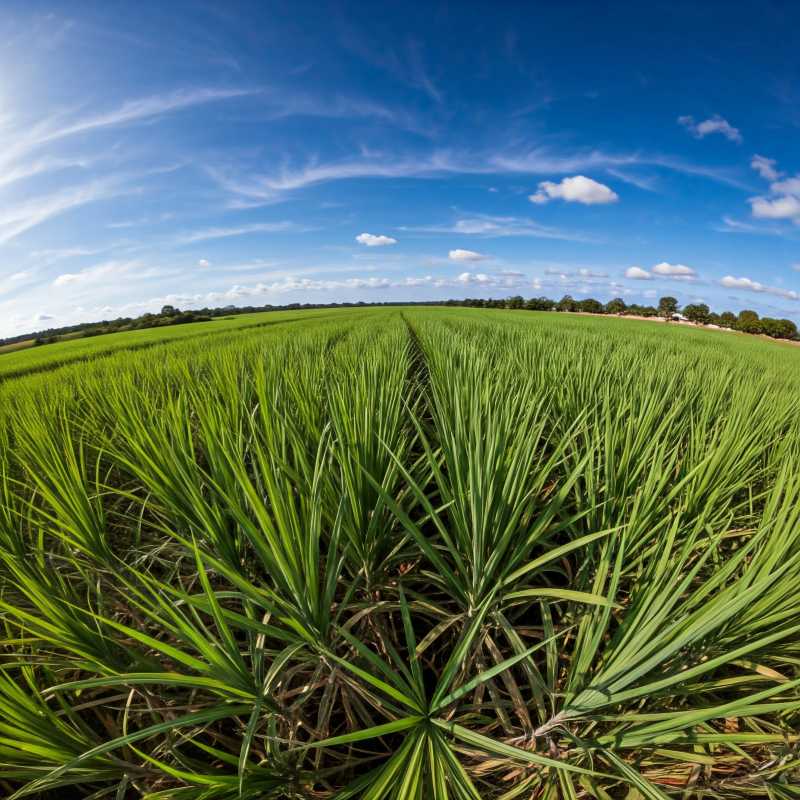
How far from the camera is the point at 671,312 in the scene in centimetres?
4528

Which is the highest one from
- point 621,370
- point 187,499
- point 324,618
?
point 621,370

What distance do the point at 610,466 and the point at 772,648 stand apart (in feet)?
1.44

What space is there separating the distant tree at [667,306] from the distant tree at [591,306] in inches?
265

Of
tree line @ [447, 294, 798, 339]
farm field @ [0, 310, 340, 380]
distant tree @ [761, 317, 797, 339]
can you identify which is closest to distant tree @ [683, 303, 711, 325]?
tree line @ [447, 294, 798, 339]

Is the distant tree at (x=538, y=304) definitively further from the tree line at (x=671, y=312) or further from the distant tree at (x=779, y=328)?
the distant tree at (x=779, y=328)

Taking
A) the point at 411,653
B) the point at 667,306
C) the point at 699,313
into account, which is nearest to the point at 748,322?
the point at 699,313

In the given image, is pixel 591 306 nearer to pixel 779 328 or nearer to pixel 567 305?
pixel 567 305

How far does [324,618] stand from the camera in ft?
2.10

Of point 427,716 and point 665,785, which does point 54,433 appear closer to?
point 427,716

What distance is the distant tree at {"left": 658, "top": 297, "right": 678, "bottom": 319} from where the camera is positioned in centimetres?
4528

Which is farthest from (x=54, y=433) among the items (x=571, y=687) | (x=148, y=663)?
(x=571, y=687)

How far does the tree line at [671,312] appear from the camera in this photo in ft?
90.7

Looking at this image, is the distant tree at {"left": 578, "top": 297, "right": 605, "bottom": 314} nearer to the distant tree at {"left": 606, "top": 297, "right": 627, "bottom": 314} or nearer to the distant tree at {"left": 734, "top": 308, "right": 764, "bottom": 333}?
the distant tree at {"left": 606, "top": 297, "right": 627, "bottom": 314}

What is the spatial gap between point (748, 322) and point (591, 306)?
65.8 ft
